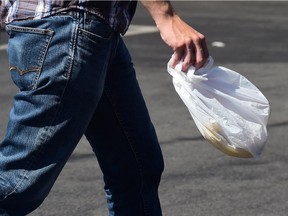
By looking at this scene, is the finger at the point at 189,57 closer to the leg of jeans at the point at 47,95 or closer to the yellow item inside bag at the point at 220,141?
the leg of jeans at the point at 47,95

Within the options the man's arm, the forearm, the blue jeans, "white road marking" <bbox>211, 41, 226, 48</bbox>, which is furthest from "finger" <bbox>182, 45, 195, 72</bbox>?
"white road marking" <bbox>211, 41, 226, 48</bbox>

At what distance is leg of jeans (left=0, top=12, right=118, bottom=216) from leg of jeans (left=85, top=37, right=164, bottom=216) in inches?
12.4

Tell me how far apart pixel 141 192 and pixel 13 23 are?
0.92m

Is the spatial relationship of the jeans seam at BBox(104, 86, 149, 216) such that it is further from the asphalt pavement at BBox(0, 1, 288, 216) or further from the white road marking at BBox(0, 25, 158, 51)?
the white road marking at BBox(0, 25, 158, 51)

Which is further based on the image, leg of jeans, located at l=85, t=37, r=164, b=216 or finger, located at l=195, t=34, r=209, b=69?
leg of jeans, located at l=85, t=37, r=164, b=216

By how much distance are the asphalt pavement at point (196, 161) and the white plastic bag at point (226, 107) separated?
59.3 inches

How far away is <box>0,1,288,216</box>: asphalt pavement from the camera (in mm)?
5520

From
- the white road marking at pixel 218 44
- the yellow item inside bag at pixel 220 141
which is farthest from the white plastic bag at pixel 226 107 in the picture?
the white road marking at pixel 218 44

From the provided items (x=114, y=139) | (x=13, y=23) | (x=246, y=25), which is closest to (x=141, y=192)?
(x=114, y=139)

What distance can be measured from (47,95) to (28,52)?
0.15 m

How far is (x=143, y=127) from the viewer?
3.87 meters

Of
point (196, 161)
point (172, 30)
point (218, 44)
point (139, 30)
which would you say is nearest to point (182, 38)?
point (172, 30)

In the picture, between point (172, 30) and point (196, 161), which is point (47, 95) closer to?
point (172, 30)

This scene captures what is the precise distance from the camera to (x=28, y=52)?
11.1ft
